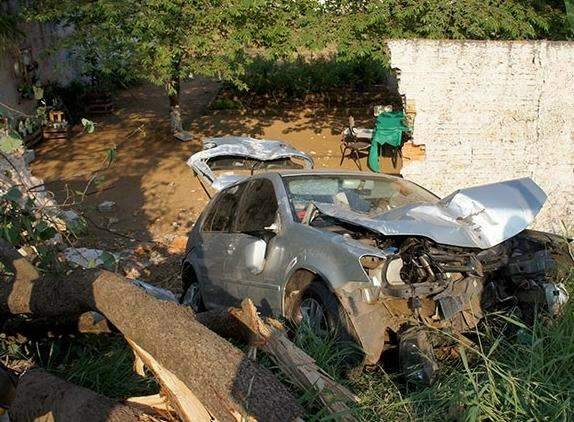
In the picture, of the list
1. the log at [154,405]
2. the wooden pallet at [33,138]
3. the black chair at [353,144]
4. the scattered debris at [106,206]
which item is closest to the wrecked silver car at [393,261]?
the log at [154,405]

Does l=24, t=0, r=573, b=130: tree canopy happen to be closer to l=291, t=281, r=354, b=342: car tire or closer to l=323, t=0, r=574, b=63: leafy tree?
l=323, t=0, r=574, b=63: leafy tree

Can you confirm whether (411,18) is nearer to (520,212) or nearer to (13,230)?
(520,212)

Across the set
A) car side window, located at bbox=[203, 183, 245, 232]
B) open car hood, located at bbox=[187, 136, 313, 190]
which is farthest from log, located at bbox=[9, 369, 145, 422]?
open car hood, located at bbox=[187, 136, 313, 190]

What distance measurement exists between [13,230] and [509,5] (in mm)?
11095

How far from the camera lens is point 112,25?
15.5 m

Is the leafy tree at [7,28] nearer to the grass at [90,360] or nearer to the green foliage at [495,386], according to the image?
the grass at [90,360]

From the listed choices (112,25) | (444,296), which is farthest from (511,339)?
(112,25)

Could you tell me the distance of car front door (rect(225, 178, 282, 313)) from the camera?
5.63m

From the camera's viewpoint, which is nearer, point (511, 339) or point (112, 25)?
point (511, 339)

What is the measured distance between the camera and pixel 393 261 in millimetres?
4758

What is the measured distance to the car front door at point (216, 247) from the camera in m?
6.53

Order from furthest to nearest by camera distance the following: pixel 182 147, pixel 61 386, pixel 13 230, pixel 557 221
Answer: pixel 182 147 < pixel 557 221 < pixel 13 230 < pixel 61 386

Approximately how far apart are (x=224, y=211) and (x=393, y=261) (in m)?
2.60

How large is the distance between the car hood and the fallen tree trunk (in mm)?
1688
